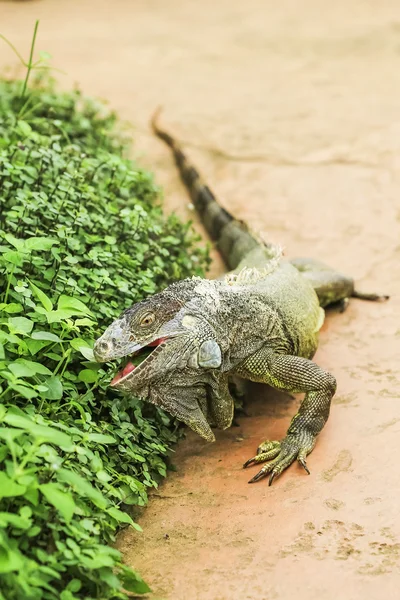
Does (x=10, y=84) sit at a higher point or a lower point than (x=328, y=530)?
higher

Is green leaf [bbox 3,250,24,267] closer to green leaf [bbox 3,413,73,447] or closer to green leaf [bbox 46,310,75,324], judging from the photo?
green leaf [bbox 46,310,75,324]

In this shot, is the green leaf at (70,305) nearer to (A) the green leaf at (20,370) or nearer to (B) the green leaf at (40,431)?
(A) the green leaf at (20,370)

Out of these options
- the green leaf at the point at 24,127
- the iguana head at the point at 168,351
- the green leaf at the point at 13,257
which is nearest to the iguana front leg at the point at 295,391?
the iguana head at the point at 168,351

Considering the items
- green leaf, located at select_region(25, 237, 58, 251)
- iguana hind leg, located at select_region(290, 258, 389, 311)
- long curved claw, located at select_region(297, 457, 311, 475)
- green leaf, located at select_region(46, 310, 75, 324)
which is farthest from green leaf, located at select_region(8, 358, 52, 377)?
iguana hind leg, located at select_region(290, 258, 389, 311)

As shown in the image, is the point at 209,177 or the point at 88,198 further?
the point at 209,177

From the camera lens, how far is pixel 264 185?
8.42 metres

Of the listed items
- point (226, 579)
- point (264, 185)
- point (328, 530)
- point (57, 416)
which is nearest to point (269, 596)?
point (226, 579)

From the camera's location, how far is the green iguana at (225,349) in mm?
4449

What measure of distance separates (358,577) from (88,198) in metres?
3.32

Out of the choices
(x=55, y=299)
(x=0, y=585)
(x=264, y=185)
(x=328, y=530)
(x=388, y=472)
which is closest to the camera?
(x=0, y=585)

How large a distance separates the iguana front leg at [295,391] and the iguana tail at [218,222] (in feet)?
6.01

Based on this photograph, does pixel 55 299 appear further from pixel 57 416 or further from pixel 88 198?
pixel 88 198

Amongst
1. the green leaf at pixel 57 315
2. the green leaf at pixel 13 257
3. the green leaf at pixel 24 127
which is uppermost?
the green leaf at pixel 24 127

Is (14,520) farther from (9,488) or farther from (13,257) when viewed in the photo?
(13,257)
